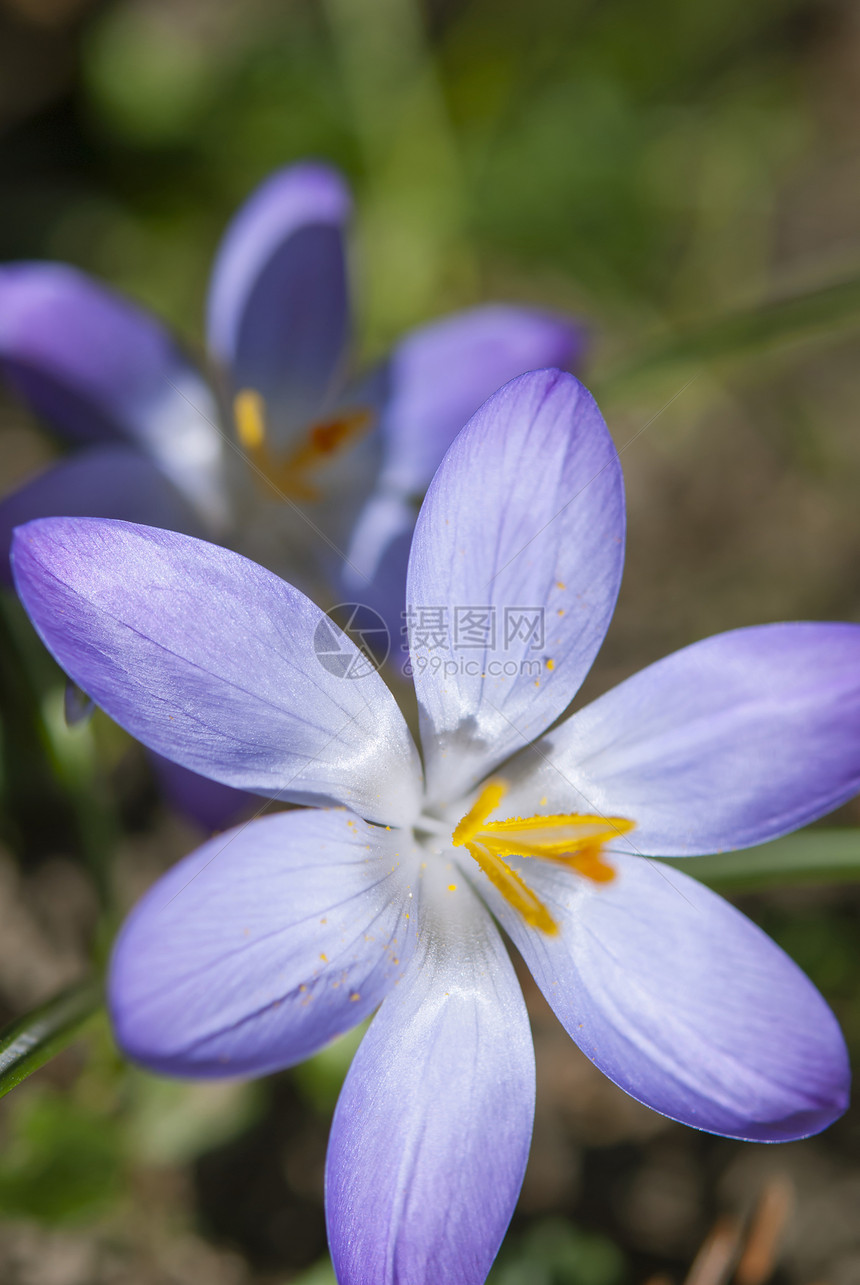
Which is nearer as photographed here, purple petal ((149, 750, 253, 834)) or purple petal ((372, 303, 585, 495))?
purple petal ((149, 750, 253, 834))

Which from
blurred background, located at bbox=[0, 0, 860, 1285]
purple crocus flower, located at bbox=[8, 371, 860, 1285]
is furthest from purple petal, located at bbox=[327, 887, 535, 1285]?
blurred background, located at bbox=[0, 0, 860, 1285]

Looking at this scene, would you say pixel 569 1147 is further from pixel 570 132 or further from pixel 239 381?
pixel 570 132

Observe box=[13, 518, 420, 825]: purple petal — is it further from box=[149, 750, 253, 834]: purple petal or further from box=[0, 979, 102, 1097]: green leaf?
box=[0, 979, 102, 1097]: green leaf

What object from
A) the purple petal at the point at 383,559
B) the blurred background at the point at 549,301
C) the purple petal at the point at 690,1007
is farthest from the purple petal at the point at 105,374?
the purple petal at the point at 690,1007

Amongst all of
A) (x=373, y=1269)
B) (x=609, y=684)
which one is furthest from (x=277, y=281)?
(x=373, y=1269)

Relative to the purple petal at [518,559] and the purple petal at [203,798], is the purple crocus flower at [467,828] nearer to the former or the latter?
the purple petal at [518,559]

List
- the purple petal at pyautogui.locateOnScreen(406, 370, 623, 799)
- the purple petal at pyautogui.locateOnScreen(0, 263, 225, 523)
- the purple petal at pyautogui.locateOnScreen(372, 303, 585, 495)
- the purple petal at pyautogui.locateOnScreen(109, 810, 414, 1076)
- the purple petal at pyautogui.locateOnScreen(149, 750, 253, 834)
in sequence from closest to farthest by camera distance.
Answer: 1. the purple petal at pyautogui.locateOnScreen(109, 810, 414, 1076)
2. the purple petal at pyautogui.locateOnScreen(406, 370, 623, 799)
3. the purple petal at pyautogui.locateOnScreen(149, 750, 253, 834)
4. the purple petal at pyautogui.locateOnScreen(0, 263, 225, 523)
5. the purple petal at pyautogui.locateOnScreen(372, 303, 585, 495)
